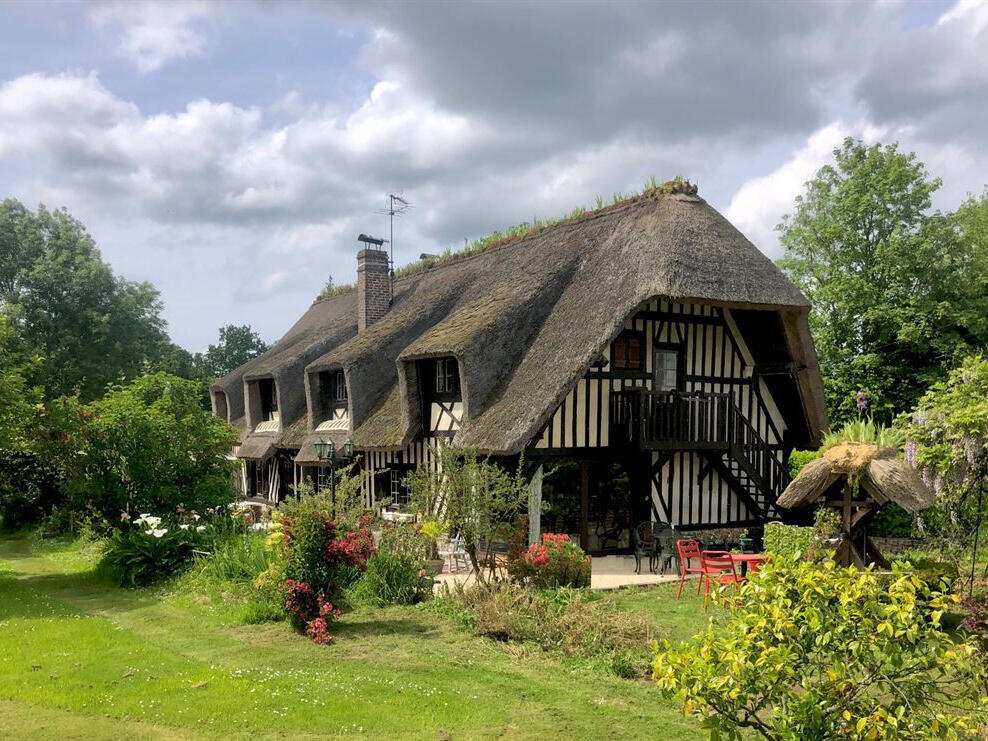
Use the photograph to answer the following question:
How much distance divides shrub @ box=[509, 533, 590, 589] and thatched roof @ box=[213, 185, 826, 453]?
2021 mm

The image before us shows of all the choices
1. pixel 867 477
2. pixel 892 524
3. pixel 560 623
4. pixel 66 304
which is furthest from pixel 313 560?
pixel 66 304

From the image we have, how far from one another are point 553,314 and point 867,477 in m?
7.24

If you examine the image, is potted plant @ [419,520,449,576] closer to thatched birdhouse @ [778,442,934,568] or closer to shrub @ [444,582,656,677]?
shrub @ [444,582,656,677]

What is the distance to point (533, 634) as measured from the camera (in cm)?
963

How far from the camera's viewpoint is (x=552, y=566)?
12141 millimetres

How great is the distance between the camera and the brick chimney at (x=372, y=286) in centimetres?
2464

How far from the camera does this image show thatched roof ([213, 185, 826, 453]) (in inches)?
585

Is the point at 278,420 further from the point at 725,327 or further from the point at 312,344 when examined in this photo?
the point at 725,327

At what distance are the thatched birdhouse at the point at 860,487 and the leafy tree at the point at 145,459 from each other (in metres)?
10.3

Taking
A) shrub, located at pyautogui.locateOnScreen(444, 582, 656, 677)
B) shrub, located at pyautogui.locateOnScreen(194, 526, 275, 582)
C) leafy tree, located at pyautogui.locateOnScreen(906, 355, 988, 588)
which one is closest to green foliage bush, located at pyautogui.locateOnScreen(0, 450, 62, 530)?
shrub, located at pyautogui.locateOnScreen(194, 526, 275, 582)

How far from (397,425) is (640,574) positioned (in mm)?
6364

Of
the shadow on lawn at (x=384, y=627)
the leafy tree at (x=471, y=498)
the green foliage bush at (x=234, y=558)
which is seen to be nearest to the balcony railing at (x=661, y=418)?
the leafy tree at (x=471, y=498)

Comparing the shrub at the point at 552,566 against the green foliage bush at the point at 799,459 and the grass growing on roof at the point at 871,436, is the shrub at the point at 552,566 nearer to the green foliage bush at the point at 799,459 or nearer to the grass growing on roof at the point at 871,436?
the grass growing on roof at the point at 871,436

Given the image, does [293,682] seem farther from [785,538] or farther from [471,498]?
[785,538]
